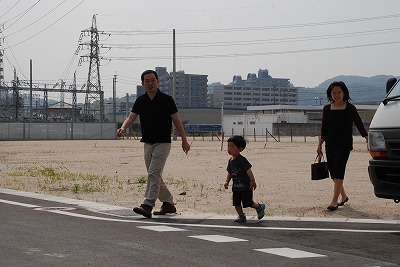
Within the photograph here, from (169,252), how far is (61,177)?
12.7 meters

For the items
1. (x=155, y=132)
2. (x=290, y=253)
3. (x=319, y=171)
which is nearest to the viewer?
(x=290, y=253)

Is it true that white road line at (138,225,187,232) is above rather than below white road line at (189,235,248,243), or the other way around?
below

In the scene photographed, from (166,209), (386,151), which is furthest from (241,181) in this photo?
(386,151)

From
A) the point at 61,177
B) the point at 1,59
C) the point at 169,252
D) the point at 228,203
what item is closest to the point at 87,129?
the point at 1,59

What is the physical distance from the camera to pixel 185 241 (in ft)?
27.1

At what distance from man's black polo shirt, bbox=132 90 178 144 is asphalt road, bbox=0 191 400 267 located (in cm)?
115

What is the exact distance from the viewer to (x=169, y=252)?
7.46 meters

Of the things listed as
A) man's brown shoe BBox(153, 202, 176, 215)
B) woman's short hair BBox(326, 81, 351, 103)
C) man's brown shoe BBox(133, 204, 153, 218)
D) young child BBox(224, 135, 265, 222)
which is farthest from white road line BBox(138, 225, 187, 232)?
woman's short hair BBox(326, 81, 351, 103)

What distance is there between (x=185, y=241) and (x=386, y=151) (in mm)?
2406

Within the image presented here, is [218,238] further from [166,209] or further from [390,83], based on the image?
[390,83]

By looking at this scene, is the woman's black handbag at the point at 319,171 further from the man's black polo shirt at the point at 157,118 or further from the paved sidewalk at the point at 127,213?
the man's black polo shirt at the point at 157,118

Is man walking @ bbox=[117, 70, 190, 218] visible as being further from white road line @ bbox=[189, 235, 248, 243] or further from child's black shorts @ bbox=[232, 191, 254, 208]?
white road line @ bbox=[189, 235, 248, 243]

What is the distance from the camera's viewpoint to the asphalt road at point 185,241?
699 cm

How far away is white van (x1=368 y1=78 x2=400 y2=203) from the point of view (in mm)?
8211
